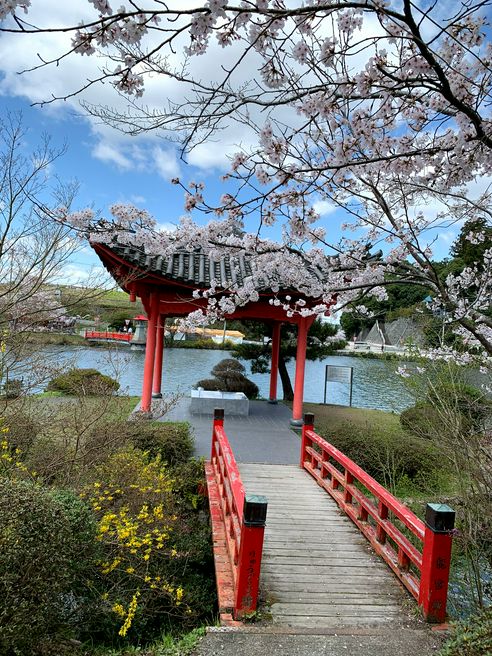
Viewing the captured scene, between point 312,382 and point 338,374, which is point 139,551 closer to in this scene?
point 338,374

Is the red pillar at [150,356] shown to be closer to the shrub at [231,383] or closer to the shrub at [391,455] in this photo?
the shrub at [391,455]

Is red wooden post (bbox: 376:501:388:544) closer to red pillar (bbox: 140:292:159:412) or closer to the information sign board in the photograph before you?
red pillar (bbox: 140:292:159:412)

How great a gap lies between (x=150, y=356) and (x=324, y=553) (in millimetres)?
5139

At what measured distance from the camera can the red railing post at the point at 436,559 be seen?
118 inches

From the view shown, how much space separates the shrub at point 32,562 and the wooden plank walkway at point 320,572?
4.58ft

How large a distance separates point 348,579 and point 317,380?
15.4 meters

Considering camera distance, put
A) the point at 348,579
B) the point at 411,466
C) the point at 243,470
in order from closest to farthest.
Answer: the point at 348,579 < the point at 243,470 < the point at 411,466

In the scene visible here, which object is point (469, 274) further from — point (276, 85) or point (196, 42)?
point (196, 42)

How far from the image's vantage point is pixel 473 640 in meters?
2.35

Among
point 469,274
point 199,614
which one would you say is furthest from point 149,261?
point 199,614

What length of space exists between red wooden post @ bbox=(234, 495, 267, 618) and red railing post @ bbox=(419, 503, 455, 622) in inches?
43.5

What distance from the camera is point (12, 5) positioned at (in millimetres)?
1421

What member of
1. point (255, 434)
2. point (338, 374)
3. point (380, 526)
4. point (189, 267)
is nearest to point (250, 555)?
point (380, 526)

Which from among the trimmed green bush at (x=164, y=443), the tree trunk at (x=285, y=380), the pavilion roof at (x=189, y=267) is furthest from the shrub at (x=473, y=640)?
the tree trunk at (x=285, y=380)
